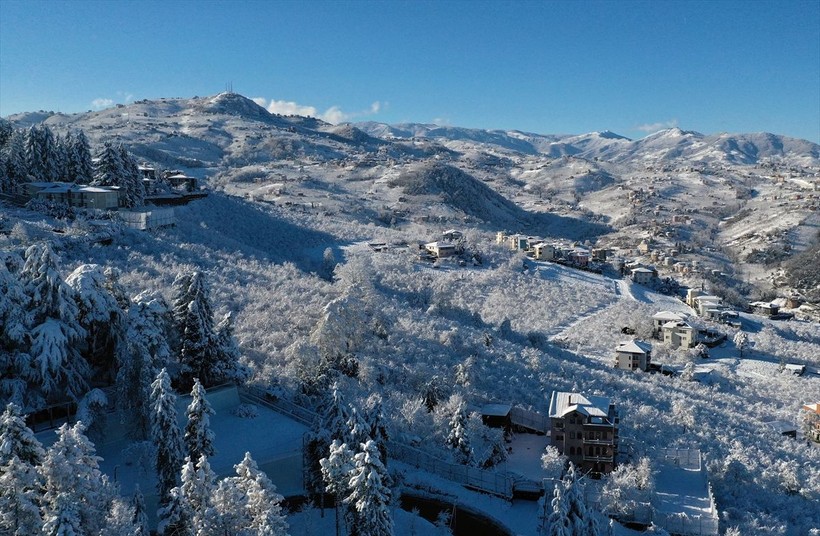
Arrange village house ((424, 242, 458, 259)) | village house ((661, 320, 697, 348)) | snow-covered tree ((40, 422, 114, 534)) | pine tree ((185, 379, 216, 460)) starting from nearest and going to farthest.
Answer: snow-covered tree ((40, 422, 114, 534)) → pine tree ((185, 379, 216, 460)) → village house ((661, 320, 697, 348)) → village house ((424, 242, 458, 259))

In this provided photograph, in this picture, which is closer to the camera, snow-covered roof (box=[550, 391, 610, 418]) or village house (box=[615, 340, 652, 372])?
snow-covered roof (box=[550, 391, 610, 418])

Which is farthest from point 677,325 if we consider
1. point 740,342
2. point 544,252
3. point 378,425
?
point 378,425

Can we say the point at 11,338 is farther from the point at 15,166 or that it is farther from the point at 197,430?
the point at 15,166

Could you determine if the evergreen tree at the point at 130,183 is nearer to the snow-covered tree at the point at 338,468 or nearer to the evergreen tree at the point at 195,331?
the evergreen tree at the point at 195,331

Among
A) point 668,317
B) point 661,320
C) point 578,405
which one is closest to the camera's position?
point 578,405

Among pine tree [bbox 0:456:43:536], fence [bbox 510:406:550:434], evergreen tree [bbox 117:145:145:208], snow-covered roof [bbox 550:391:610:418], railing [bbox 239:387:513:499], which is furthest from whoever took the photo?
evergreen tree [bbox 117:145:145:208]

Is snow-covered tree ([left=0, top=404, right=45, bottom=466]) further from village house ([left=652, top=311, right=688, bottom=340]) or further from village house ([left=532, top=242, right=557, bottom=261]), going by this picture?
village house ([left=532, top=242, right=557, bottom=261])

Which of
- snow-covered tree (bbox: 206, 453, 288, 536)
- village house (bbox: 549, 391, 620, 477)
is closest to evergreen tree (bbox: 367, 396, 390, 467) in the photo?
snow-covered tree (bbox: 206, 453, 288, 536)

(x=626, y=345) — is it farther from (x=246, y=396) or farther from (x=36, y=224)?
(x=36, y=224)
